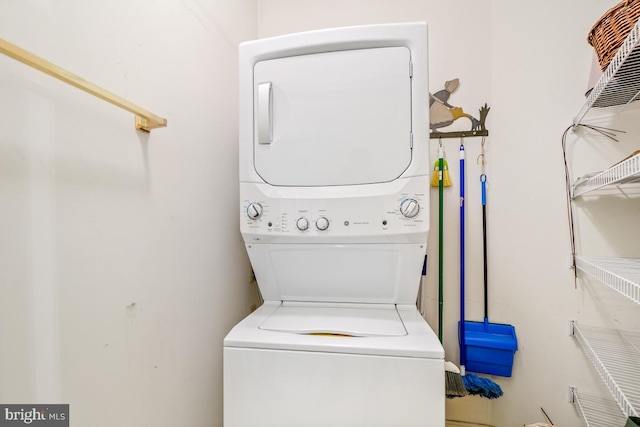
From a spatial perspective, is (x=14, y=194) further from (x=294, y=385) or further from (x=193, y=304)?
(x=294, y=385)

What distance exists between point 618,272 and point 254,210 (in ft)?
4.42

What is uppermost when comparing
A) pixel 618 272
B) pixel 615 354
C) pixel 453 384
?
pixel 618 272

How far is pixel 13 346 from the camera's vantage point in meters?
0.55

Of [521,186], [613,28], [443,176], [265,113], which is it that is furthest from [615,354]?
[265,113]

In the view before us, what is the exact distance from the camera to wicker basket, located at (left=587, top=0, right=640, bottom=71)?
2.69ft

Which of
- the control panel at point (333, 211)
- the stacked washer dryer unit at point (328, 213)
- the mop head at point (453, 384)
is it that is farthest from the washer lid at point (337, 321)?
the mop head at point (453, 384)

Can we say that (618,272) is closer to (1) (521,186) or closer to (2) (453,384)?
(1) (521,186)

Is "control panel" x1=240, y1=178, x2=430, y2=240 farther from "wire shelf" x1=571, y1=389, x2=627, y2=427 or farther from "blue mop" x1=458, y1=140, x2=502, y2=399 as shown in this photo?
"wire shelf" x1=571, y1=389, x2=627, y2=427

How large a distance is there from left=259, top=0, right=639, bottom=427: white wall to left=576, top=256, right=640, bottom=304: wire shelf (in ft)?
0.34

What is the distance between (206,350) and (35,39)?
1.12m

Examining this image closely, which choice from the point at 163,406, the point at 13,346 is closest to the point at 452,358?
the point at 163,406

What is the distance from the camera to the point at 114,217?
762 millimetres

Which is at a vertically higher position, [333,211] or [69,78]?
[69,78]

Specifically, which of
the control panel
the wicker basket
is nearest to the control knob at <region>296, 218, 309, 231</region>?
the control panel
